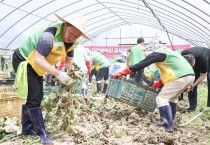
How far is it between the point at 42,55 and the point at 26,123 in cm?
101

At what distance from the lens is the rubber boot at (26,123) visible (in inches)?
138

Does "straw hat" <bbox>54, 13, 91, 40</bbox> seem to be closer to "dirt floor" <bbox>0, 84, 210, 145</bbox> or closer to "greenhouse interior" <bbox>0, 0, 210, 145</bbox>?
"greenhouse interior" <bbox>0, 0, 210, 145</bbox>

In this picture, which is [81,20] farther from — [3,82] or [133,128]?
[3,82]

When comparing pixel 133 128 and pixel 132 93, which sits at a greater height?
pixel 132 93

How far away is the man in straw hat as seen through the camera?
2969mm

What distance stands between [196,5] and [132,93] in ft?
27.0

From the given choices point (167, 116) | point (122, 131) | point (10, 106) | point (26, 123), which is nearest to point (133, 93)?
point (167, 116)

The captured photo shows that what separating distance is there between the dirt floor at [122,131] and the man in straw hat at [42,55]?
348 millimetres

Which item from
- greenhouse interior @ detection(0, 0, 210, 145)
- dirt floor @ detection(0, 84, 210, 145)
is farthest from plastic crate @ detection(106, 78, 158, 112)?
dirt floor @ detection(0, 84, 210, 145)

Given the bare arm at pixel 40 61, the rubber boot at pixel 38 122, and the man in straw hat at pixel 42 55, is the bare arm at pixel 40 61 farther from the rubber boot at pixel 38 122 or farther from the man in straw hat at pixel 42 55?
the rubber boot at pixel 38 122

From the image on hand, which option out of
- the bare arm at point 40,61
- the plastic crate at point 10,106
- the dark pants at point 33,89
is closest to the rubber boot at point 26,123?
the dark pants at point 33,89

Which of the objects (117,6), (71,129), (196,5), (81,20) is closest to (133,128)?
(71,129)

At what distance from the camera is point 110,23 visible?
68.8ft

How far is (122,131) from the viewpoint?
158 inches
